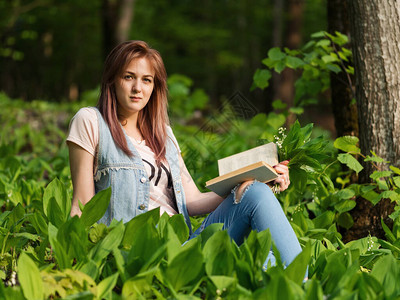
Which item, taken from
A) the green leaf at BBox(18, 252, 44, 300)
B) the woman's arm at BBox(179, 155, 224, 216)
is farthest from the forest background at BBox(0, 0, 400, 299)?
the woman's arm at BBox(179, 155, 224, 216)

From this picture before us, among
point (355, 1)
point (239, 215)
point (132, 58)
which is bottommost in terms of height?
point (239, 215)

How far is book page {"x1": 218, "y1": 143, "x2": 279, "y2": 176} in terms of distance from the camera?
2.65m

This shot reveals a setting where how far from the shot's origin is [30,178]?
4.41m

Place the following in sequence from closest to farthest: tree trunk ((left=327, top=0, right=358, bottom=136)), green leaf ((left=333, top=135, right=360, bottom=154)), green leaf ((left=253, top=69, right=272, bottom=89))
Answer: green leaf ((left=333, top=135, right=360, bottom=154)), tree trunk ((left=327, top=0, right=358, bottom=136)), green leaf ((left=253, top=69, right=272, bottom=89))

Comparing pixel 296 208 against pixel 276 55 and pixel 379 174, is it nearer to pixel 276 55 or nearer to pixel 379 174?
pixel 379 174

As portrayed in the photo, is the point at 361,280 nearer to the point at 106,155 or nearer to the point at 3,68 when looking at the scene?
the point at 106,155

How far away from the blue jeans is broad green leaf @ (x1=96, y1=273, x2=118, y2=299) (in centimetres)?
67

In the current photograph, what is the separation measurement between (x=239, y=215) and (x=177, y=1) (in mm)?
23397

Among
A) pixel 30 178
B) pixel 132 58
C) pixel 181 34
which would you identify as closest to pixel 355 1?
pixel 132 58

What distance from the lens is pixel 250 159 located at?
8.66ft

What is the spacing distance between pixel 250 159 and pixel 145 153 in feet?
2.03

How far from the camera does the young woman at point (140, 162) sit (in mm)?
2502

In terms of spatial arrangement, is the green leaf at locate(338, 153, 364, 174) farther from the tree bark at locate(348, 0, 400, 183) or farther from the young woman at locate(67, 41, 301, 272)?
the young woman at locate(67, 41, 301, 272)

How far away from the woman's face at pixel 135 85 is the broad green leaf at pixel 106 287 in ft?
3.61
